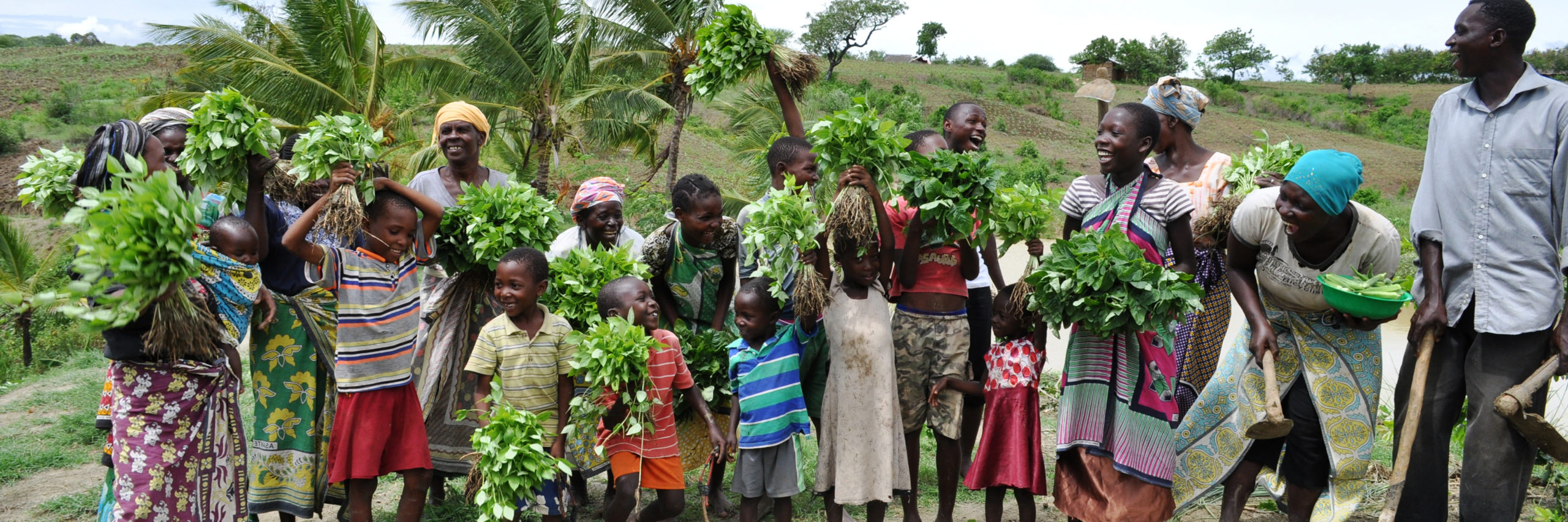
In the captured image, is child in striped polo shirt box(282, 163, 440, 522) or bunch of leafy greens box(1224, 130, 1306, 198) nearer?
child in striped polo shirt box(282, 163, 440, 522)

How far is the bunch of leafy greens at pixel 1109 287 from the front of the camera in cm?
436

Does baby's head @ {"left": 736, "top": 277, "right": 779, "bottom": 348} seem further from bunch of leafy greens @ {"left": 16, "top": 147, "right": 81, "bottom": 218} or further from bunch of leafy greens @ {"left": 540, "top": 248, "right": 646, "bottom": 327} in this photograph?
bunch of leafy greens @ {"left": 16, "top": 147, "right": 81, "bottom": 218}

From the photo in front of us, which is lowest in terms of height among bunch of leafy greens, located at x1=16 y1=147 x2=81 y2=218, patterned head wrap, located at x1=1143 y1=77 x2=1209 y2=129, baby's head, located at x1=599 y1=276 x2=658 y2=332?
baby's head, located at x1=599 y1=276 x2=658 y2=332

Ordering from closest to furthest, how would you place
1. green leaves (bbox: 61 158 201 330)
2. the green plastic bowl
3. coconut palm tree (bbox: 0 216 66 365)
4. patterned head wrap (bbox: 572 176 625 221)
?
1. green leaves (bbox: 61 158 201 330)
2. the green plastic bowl
3. patterned head wrap (bbox: 572 176 625 221)
4. coconut palm tree (bbox: 0 216 66 365)

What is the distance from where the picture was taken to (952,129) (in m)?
5.48

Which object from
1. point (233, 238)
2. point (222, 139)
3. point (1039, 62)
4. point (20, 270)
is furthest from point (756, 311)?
point (1039, 62)

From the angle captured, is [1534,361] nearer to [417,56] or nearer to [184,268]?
[184,268]

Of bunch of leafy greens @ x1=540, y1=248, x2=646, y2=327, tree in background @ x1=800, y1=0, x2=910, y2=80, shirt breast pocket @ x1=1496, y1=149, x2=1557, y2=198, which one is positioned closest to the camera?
shirt breast pocket @ x1=1496, y1=149, x2=1557, y2=198

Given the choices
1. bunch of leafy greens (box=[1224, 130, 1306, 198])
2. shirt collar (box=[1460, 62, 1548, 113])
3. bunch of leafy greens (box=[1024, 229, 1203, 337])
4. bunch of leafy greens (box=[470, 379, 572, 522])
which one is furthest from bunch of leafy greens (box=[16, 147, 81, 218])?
shirt collar (box=[1460, 62, 1548, 113])

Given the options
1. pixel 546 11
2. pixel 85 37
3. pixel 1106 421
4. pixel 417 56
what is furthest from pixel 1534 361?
pixel 85 37

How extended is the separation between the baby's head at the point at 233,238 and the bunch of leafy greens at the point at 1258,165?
4.99m

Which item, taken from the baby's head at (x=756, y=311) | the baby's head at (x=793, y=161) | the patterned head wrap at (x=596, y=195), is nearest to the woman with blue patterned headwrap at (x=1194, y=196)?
the baby's head at (x=793, y=161)

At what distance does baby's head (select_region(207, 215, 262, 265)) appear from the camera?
4.34 metres

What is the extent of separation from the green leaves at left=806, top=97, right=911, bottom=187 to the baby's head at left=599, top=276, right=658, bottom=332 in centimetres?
110
